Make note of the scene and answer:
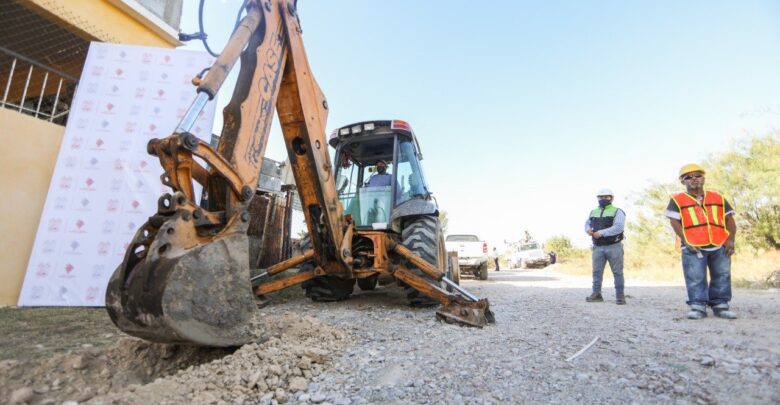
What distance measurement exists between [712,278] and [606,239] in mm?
1493

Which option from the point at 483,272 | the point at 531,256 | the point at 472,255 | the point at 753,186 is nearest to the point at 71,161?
the point at 472,255

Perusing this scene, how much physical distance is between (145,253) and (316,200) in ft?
5.56

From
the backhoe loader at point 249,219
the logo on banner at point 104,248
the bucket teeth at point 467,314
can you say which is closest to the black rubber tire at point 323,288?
the backhoe loader at point 249,219

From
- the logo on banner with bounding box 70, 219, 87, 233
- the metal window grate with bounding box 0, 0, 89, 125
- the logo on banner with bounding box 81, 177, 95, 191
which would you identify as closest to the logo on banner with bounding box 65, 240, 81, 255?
the logo on banner with bounding box 70, 219, 87, 233

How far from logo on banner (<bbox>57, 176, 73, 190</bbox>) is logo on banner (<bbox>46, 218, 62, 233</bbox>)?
0.42 meters

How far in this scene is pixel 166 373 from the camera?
6.63ft

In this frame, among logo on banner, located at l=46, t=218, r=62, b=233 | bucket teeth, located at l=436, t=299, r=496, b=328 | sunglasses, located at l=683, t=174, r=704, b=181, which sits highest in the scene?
sunglasses, located at l=683, t=174, r=704, b=181

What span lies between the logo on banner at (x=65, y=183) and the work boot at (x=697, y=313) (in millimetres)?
7451

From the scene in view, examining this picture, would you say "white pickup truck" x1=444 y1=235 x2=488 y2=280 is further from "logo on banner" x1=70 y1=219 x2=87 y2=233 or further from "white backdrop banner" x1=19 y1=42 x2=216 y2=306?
"logo on banner" x1=70 y1=219 x2=87 y2=233

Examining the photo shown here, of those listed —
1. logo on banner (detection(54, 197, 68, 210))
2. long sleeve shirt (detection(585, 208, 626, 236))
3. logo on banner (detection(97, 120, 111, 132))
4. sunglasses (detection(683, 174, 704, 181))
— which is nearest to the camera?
sunglasses (detection(683, 174, 704, 181))

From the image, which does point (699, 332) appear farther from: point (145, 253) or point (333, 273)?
point (145, 253)

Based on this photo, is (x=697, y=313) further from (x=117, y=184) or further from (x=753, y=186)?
(x=753, y=186)

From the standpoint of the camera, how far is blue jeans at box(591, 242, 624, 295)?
5.09 metres

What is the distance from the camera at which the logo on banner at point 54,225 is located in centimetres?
442
